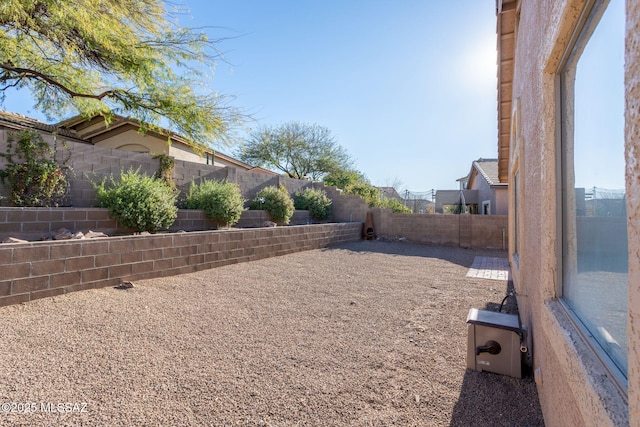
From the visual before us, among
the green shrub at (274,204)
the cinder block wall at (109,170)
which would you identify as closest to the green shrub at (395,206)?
the green shrub at (274,204)

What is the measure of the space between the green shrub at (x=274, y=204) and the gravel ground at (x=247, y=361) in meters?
4.79

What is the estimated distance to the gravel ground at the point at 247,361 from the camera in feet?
6.54

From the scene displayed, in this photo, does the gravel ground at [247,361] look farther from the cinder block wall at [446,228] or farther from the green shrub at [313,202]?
the green shrub at [313,202]

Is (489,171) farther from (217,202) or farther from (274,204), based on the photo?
(217,202)

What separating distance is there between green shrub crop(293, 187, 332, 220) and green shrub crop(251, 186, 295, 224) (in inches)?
80.2

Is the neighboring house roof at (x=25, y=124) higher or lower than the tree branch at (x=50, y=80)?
lower

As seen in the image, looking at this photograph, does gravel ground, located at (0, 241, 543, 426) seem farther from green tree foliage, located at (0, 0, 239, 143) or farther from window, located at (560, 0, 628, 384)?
green tree foliage, located at (0, 0, 239, 143)

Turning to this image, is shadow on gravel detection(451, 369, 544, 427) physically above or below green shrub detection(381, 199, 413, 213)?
below

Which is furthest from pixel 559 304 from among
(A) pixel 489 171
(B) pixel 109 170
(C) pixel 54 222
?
(A) pixel 489 171

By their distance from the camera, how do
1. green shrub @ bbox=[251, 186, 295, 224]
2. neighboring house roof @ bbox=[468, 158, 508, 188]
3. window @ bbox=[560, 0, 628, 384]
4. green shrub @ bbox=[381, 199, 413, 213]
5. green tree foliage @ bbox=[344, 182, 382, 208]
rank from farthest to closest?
neighboring house roof @ bbox=[468, 158, 508, 188] < green tree foliage @ bbox=[344, 182, 382, 208] < green shrub @ bbox=[381, 199, 413, 213] < green shrub @ bbox=[251, 186, 295, 224] < window @ bbox=[560, 0, 628, 384]

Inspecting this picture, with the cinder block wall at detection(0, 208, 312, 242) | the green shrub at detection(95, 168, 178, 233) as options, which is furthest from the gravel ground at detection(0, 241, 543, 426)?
the cinder block wall at detection(0, 208, 312, 242)

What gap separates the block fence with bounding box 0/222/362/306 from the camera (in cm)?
367

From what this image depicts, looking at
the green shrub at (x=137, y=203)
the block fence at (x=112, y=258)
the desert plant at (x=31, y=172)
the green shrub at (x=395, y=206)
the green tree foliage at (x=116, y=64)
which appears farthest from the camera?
the green shrub at (x=395, y=206)

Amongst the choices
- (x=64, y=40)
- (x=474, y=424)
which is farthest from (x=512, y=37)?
(x=64, y=40)
